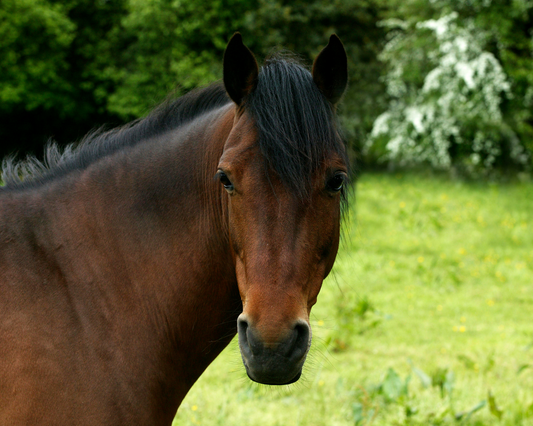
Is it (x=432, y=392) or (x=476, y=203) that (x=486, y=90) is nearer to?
(x=476, y=203)

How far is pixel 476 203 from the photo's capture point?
11039 mm

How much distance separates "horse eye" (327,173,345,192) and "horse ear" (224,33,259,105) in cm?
45

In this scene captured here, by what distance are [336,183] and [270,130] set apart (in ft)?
0.99

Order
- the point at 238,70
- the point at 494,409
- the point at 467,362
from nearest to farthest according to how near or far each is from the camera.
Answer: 1. the point at 238,70
2. the point at 494,409
3. the point at 467,362

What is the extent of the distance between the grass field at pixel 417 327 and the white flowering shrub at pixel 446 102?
5.10ft

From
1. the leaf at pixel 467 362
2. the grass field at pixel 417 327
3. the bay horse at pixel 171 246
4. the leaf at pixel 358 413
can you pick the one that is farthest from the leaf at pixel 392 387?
the bay horse at pixel 171 246

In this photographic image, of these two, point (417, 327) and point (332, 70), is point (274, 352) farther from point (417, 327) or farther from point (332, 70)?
point (417, 327)

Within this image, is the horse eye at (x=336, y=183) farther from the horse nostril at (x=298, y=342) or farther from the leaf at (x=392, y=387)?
the leaf at (x=392, y=387)

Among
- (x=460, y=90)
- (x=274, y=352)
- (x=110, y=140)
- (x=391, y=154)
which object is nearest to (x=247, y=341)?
(x=274, y=352)

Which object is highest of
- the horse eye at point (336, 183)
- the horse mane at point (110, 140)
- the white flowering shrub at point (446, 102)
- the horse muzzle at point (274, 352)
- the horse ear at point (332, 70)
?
the horse ear at point (332, 70)

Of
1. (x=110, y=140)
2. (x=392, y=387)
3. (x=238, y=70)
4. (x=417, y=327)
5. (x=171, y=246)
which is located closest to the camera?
(x=238, y=70)

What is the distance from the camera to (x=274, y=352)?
60.4 inches

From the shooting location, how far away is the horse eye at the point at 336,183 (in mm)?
1781

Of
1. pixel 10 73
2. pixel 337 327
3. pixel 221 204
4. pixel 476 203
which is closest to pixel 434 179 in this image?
pixel 476 203
